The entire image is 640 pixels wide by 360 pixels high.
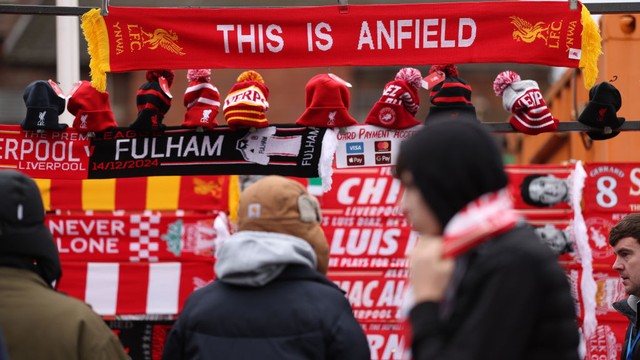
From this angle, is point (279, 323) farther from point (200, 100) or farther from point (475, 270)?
point (200, 100)

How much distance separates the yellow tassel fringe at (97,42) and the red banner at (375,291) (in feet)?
7.66

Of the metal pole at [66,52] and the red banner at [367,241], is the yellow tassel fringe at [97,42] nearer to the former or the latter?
the red banner at [367,241]

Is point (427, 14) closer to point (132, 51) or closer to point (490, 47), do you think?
point (490, 47)

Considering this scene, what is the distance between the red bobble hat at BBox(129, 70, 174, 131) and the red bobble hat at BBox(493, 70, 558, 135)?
1.63 meters

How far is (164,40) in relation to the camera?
4828 mm

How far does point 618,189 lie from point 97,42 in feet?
11.3

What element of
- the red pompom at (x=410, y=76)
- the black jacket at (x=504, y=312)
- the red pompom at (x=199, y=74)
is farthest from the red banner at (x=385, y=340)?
the black jacket at (x=504, y=312)

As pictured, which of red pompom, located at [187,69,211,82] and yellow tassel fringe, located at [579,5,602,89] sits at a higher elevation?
yellow tassel fringe, located at [579,5,602,89]

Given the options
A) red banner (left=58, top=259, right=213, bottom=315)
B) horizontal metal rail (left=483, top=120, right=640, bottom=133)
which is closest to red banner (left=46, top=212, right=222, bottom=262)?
red banner (left=58, top=259, right=213, bottom=315)

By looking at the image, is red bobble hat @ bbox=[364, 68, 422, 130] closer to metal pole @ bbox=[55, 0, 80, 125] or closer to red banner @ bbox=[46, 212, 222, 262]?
red banner @ bbox=[46, 212, 222, 262]

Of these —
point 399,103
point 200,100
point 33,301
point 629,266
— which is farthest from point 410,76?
point 33,301

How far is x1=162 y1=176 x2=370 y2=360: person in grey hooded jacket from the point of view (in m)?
3.30

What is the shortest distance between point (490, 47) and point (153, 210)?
2.86 meters

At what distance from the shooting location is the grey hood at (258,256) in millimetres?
3307
